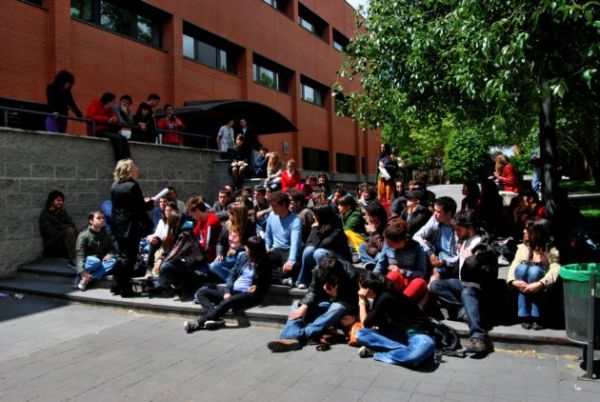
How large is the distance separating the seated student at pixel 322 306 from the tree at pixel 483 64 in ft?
8.12

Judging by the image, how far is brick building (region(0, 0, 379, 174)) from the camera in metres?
13.5

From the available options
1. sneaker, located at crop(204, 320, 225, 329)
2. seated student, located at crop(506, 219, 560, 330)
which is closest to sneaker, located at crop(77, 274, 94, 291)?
sneaker, located at crop(204, 320, 225, 329)

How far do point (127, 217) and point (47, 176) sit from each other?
3457 mm

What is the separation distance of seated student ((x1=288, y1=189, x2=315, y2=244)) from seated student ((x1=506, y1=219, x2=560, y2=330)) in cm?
323

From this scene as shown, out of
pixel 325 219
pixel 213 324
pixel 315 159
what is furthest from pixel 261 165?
pixel 315 159

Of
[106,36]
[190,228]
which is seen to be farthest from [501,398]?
[106,36]

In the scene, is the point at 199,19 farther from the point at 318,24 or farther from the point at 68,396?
the point at 68,396

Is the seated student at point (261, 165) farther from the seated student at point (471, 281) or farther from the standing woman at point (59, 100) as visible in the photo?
the seated student at point (471, 281)

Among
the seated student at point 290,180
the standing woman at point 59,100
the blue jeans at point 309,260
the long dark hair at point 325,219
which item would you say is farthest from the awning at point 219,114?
the blue jeans at point 309,260

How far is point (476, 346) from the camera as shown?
5.21 meters

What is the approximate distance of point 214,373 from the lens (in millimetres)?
4930

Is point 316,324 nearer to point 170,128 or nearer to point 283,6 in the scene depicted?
point 170,128

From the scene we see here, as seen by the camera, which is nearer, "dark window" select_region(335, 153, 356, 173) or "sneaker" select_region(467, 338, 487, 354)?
"sneaker" select_region(467, 338, 487, 354)

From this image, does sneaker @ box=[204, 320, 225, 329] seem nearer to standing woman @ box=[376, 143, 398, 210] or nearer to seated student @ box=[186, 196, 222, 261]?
seated student @ box=[186, 196, 222, 261]
